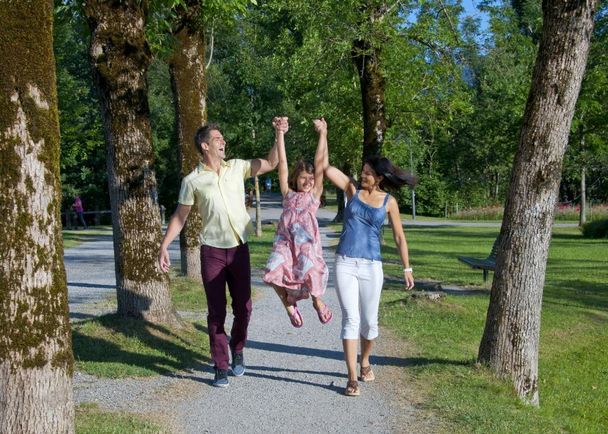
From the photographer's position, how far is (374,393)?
23.6ft

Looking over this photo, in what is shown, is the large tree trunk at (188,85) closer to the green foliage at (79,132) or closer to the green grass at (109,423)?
the green grass at (109,423)

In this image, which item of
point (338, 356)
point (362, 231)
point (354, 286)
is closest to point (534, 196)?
point (362, 231)

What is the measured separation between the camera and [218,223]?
23.6 ft

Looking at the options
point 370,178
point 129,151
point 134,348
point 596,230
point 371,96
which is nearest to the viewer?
point 370,178

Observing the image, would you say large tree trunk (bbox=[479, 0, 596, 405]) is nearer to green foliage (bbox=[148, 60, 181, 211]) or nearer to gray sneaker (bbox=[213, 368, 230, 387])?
gray sneaker (bbox=[213, 368, 230, 387])

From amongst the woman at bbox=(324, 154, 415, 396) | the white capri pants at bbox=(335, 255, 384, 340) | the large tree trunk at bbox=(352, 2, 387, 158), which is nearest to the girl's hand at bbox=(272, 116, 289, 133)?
the woman at bbox=(324, 154, 415, 396)

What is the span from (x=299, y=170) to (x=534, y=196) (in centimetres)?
216

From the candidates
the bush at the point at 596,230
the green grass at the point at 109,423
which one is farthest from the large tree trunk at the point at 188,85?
the bush at the point at 596,230

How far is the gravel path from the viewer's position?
6.31 metres

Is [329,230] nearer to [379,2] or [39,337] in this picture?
[379,2]

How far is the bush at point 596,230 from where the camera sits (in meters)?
35.7

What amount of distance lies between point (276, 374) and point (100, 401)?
174 cm

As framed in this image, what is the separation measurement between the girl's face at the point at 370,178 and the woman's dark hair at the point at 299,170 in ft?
1.49

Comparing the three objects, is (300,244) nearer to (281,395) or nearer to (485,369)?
(281,395)
